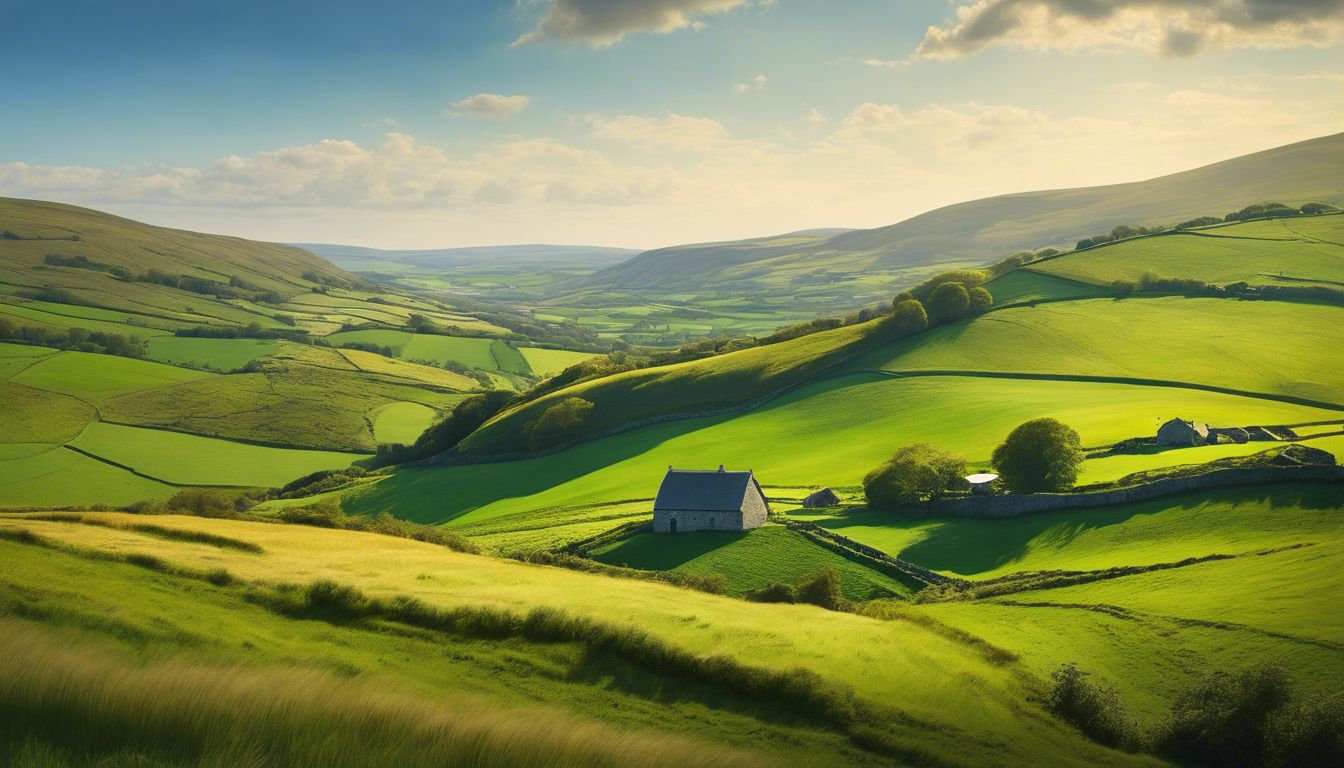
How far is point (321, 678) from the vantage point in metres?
11.4

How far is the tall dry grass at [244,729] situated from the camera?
7.72 meters

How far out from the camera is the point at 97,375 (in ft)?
437

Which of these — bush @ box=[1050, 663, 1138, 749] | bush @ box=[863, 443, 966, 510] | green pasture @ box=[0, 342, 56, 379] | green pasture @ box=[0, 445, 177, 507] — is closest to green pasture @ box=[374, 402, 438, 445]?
green pasture @ box=[0, 445, 177, 507]

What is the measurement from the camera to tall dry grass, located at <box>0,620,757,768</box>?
7719 mm

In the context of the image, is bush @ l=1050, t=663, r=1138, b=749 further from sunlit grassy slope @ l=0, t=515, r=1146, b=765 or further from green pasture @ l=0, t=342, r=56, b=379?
green pasture @ l=0, t=342, r=56, b=379

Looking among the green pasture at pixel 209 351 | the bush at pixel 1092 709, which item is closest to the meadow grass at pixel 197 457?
the green pasture at pixel 209 351

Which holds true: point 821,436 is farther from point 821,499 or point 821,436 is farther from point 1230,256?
point 1230,256

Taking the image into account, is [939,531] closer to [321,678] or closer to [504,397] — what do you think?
[321,678]

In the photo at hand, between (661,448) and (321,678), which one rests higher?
(321,678)

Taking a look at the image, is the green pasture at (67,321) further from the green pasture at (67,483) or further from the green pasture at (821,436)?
the green pasture at (821,436)

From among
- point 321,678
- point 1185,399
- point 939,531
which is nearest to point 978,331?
point 1185,399

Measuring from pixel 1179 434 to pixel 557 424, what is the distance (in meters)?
66.9

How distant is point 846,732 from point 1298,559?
27628 mm

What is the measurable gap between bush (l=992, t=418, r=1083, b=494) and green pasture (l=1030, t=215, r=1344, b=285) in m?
78.7
